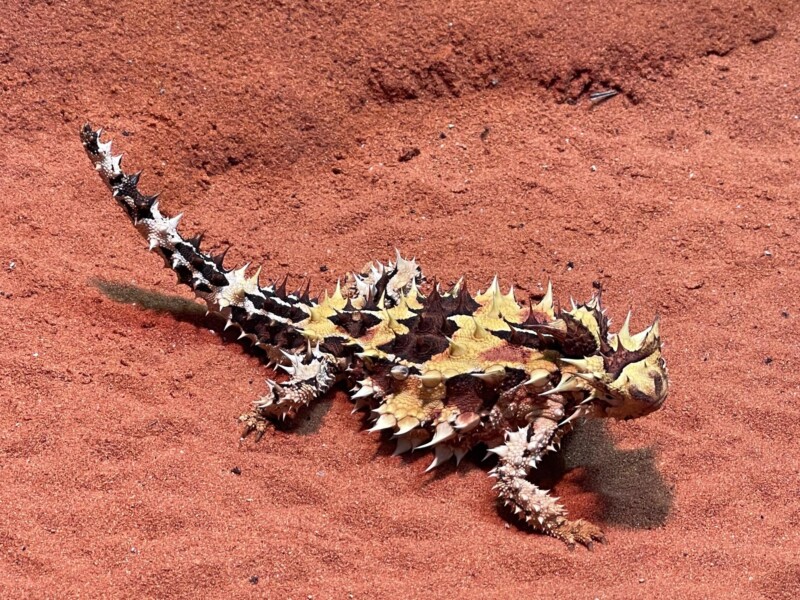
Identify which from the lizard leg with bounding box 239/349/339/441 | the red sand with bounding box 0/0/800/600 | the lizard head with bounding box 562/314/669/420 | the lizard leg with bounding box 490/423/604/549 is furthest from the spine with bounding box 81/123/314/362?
the lizard head with bounding box 562/314/669/420

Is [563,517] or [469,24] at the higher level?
[469,24]

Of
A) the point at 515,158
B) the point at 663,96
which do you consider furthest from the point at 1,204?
the point at 663,96

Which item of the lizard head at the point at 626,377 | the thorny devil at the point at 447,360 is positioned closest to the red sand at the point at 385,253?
the thorny devil at the point at 447,360

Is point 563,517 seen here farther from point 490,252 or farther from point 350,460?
point 490,252

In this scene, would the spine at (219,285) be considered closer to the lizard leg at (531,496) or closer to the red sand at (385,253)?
the red sand at (385,253)

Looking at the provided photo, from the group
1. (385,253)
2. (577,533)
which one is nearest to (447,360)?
(577,533)

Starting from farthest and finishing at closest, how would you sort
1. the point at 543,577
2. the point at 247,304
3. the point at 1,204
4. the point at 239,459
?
the point at 1,204
the point at 247,304
the point at 239,459
the point at 543,577
